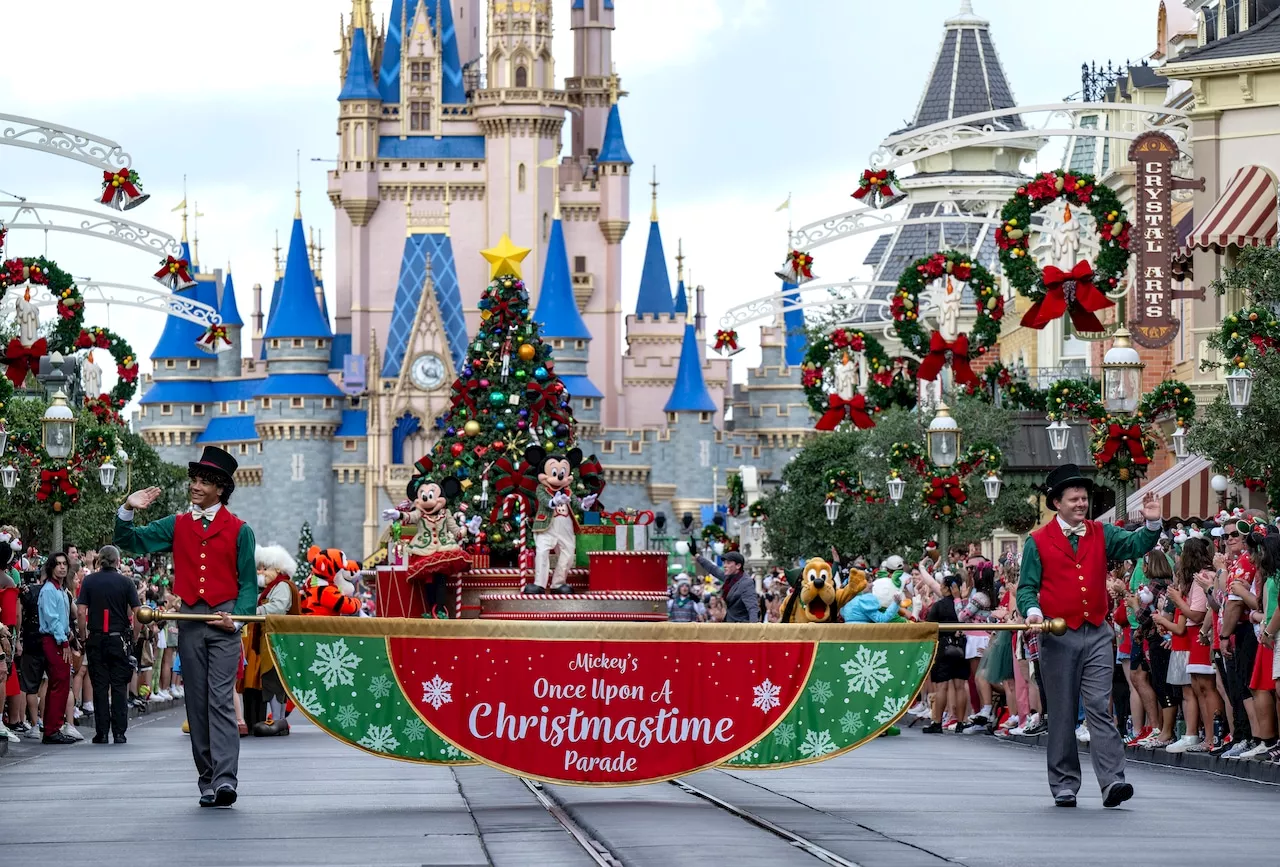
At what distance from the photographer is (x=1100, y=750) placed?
39.0ft

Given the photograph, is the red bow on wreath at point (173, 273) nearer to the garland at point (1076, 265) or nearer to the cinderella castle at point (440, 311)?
the garland at point (1076, 265)

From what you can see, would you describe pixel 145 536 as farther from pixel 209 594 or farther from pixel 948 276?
pixel 948 276

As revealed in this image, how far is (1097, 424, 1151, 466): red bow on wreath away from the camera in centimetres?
2619

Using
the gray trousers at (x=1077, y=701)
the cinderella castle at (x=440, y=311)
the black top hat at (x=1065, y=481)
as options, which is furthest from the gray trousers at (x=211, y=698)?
the cinderella castle at (x=440, y=311)

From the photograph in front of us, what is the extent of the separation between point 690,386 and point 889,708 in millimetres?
102702

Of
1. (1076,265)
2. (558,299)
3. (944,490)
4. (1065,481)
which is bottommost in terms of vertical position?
(1065,481)

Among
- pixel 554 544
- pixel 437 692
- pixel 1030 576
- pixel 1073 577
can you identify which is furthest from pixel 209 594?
pixel 554 544

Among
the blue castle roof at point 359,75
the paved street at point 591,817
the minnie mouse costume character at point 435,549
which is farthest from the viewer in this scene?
the blue castle roof at point 359,75

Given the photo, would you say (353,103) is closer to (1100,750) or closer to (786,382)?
(786,382)

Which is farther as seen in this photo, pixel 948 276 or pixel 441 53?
pixel 441 53

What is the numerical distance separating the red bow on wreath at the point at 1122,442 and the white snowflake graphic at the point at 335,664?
1541 centimetres

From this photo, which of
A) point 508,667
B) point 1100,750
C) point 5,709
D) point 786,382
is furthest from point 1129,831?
point 786,382

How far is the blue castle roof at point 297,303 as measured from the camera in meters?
113

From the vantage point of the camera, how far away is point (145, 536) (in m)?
12.3
